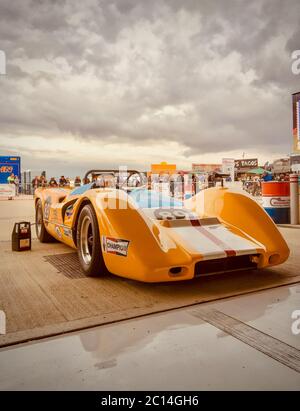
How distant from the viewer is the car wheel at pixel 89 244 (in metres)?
3.00

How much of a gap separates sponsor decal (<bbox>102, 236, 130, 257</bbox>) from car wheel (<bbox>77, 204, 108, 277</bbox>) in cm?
15

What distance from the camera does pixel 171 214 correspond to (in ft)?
10.8

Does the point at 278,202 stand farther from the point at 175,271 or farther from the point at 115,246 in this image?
the point at 115,246

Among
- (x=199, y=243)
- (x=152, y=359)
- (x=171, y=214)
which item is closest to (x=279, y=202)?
(x=171, y=214)

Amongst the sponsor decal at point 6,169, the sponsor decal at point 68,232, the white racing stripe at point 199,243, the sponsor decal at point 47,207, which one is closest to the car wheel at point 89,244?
the sponsor decal at point 68,232

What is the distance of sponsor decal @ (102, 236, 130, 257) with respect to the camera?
2.63 meters

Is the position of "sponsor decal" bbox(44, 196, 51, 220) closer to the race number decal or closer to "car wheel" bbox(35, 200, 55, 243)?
"car wheel" bbox(35, 200, 55, 243)

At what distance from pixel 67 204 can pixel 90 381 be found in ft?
8.70

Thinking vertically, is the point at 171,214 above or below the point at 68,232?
above

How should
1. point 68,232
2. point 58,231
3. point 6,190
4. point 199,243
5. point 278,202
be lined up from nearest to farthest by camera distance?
point 199,243
point 68,232
point 58,231
point 278,202
point 6,190

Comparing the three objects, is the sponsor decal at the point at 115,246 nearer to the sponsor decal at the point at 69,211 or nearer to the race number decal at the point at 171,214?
the race number decal at the point at 171,214

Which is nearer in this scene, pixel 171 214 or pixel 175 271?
pixel 175 271

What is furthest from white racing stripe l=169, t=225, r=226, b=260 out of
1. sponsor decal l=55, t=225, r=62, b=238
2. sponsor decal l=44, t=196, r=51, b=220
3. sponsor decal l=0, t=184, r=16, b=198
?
sponsor decal l=0, t=184, r=16, b=198

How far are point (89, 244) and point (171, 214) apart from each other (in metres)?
0.88
